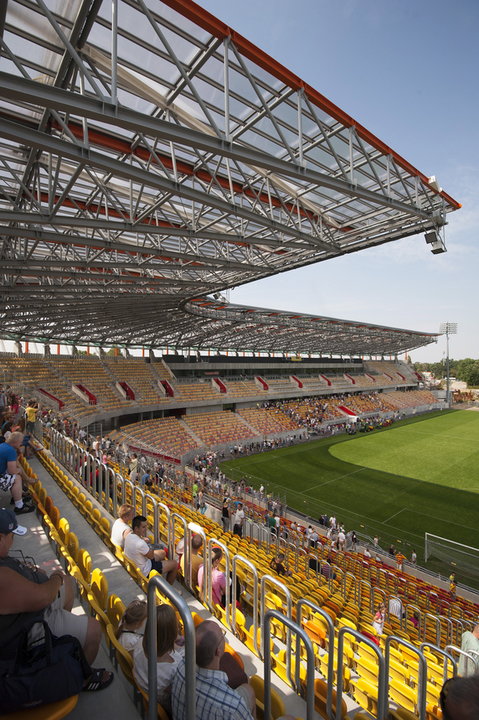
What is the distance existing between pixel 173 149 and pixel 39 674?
7774mm

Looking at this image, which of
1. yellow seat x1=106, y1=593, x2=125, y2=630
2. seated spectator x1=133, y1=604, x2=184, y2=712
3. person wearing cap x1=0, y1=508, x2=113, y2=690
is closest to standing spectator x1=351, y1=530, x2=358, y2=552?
yellow seat x1=106, y1=593, x2=125, y2=630

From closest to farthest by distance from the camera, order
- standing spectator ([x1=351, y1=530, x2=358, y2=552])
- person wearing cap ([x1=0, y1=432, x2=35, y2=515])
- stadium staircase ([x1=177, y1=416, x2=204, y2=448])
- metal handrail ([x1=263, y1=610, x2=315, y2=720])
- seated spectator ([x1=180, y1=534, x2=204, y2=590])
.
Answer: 1. metal handrail ([x1=263, y1=610, x2=315, y2=720])
2. seated spectator ([x1=180, y1=534, x2=204, y2=590])
3. person wearing cap ([x1=0, y1=432, x2=35, y2=515])
4. standing spectator ([x1=351, y1=530, x2=358, y2=552])
5. stadium staircase ([x1=177, y1=416, x2=204, y2=448])

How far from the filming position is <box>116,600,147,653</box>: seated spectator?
104 inches

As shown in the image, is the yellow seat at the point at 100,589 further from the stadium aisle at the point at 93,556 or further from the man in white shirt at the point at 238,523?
the man in white shirt at the point at 238,523

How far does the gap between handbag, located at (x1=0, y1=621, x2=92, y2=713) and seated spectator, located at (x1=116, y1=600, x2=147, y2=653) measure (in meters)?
0.38

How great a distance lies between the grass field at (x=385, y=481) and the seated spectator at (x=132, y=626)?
46.4 feet

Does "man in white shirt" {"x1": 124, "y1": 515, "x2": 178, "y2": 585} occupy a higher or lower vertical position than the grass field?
higher

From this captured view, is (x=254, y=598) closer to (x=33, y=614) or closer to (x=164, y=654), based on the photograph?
(x=164, y=654)

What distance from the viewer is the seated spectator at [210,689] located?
186cm

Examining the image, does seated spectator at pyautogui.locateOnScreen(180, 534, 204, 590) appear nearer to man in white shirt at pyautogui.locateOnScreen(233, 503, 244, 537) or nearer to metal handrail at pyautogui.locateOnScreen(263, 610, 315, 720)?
metal handrail at pyautogui.locateOnScreen(263, 610, 315, 720)

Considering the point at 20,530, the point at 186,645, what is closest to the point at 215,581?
the point at 186,645

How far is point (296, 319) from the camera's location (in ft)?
106

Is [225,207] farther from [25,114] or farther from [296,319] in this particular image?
[296,319]

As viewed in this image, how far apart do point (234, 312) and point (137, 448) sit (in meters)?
12.6
